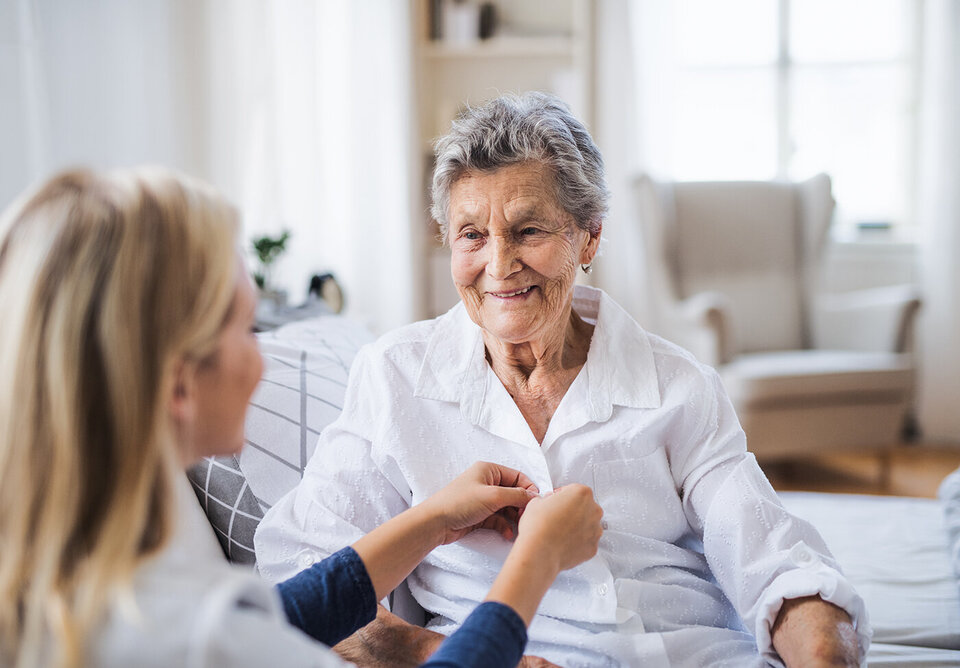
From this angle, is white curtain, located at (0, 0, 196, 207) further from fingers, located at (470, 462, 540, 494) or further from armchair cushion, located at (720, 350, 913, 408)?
armchair cushion, located at (720, 350, 913, 408)

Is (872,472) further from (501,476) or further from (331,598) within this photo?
(331,598)

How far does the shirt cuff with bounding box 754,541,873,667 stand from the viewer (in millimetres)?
1045

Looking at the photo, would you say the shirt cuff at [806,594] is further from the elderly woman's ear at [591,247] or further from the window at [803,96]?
the window at [803,96]

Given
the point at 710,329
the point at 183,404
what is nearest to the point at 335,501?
the point at 183,404

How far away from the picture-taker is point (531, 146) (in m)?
1.27

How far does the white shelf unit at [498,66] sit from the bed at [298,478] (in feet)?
8.35

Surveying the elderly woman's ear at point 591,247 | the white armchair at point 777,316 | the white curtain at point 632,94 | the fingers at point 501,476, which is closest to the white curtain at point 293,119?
the white curtain at point 632,94

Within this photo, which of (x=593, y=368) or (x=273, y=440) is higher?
(x=593, y=368)

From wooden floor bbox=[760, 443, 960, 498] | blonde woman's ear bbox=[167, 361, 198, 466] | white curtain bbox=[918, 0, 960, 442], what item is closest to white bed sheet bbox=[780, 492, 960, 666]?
blonde woman's ear bbox=[167, 361, 198, 466]

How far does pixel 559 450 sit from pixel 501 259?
29cm

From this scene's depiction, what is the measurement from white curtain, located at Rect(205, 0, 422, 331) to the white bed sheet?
2.60 metres

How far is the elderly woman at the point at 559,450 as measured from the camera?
1.12 meters

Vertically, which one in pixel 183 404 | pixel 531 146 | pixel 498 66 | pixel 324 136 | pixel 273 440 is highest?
pixel 498 66

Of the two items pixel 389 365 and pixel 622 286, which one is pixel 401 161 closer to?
pixel 622 286
